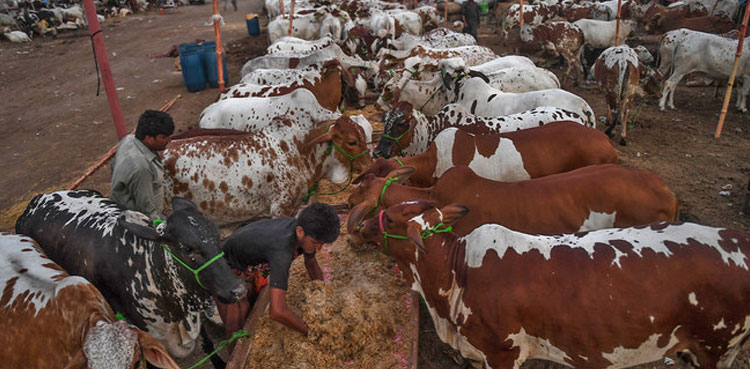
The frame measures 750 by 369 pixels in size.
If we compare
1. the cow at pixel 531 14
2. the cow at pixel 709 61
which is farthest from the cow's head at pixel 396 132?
the cow at pixel 531 14

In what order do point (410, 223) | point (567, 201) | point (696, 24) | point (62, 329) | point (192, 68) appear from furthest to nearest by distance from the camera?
point (696, 24)
point (192, 68)
point (567, 201)
point (410, 223)
point (62, 329)

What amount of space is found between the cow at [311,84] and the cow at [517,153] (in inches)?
135

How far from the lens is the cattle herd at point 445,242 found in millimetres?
2967

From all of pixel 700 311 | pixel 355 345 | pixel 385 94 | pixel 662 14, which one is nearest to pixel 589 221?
pixel 700 311

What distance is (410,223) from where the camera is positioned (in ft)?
11.6

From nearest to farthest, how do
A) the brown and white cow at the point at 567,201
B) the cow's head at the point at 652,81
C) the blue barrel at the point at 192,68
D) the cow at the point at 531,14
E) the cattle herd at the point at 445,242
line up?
the cattle herd at the point at 445,242
the brown and white cow at the point at 567,201
the cow's head at the point at 652,81
the blue barrel at the point at 192,68
the cow at the point at 531,14

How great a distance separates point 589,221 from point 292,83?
5719 mm

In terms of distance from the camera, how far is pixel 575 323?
3092 millimetres

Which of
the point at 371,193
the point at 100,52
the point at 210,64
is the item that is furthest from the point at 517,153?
the point at 210,64

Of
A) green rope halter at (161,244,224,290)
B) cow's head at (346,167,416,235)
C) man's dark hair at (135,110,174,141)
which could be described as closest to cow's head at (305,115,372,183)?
cow's head at (346,167,416,235)

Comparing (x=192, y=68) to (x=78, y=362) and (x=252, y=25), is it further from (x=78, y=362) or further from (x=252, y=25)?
(x=78, y=362)

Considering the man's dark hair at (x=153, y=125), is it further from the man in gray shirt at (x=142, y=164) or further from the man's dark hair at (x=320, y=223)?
the man's dark hair at (x=320, y=223)

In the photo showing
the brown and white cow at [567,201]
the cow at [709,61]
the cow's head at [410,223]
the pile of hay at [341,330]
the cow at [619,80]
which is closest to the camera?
the pile of hay at [341,330]

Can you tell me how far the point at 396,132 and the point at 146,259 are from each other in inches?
141
